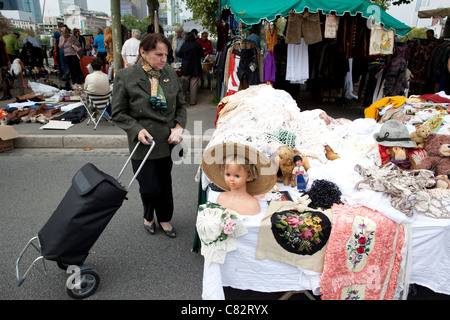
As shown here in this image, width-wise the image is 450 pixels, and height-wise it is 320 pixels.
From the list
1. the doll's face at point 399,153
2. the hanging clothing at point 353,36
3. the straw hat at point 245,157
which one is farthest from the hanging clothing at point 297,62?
the straw hat at point 245,157

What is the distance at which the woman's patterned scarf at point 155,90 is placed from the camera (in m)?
2.43

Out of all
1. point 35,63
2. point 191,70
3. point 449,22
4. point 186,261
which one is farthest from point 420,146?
point 35,63

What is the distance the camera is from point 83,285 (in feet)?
7.47

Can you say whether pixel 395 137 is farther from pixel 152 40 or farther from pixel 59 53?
pixel 59 53

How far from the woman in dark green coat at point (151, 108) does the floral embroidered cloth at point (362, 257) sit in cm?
152

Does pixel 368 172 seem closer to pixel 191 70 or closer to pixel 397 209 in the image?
pixel 397 209

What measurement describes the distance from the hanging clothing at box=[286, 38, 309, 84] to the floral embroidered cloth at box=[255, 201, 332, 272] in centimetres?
511

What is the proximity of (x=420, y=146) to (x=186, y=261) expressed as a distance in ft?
7.82

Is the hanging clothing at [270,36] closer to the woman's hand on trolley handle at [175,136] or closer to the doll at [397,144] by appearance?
the doll at [397,144]

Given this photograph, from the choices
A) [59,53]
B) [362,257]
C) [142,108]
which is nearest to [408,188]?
[362,257]

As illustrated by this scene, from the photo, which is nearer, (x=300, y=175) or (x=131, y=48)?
(x=300, y=175)

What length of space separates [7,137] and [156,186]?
14.0 feet

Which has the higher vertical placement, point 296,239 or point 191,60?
point 191,60
